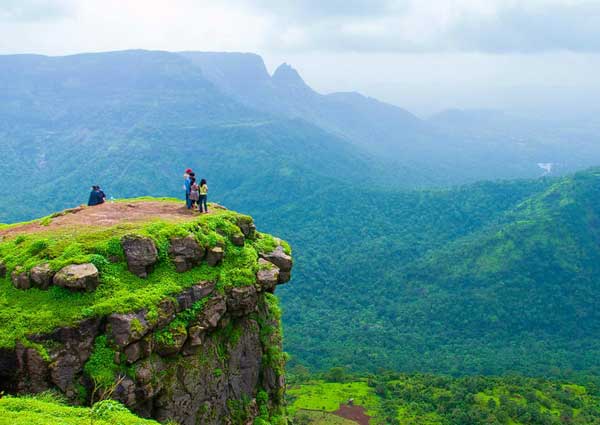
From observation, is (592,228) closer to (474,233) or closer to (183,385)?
(474,233)

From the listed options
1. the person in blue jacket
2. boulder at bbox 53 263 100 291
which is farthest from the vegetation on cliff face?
boulder at bbox 53 263 100 291

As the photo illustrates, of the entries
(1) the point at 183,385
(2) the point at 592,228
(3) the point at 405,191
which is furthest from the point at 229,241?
(3) the point at 405,191

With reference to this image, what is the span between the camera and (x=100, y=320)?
14672mm

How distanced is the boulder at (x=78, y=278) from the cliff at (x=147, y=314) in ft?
0.12

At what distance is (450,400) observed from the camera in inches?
2021

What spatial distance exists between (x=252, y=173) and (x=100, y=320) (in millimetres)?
158995

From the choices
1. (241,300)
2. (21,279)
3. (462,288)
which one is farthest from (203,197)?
(462,288)

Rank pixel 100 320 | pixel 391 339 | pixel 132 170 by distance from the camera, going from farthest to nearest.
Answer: pixel 132 170 → pixel 391 339 → pixel 100 320

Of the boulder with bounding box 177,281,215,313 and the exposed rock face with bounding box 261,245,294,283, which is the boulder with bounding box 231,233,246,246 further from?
the boulder with bounding box 177,281,215,313

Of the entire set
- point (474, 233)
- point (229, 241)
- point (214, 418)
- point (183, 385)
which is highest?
point (229, 241)

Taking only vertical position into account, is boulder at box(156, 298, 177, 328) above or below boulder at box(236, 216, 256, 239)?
below

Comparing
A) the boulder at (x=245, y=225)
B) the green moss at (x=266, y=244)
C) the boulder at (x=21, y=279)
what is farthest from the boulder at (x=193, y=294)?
the boulder at (x=21, y=279)

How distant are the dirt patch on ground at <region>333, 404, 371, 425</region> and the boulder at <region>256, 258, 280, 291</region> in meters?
35.9

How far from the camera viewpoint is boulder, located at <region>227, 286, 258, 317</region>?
17.9 meters
